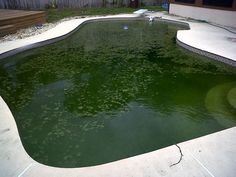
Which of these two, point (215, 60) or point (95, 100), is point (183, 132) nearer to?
point (95, 100)

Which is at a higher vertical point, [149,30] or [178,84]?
[149,30]

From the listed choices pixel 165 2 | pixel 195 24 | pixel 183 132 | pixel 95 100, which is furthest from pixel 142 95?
pixel 165 2

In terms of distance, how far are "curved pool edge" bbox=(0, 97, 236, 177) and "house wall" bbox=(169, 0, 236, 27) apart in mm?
7876

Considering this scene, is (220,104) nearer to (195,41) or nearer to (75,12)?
(195,41)

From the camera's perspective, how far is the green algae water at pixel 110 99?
292 centimetres

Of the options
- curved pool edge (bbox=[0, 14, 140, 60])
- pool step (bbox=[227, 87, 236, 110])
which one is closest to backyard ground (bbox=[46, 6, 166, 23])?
curved pool edge (bbox=[0, 14, 140, 60])

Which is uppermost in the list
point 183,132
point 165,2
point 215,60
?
point 165,2

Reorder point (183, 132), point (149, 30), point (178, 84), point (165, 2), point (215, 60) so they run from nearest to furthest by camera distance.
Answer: point (183, 132) < point (178, 84) < point (215, 60) < point (149, 30) < point (165, 2)

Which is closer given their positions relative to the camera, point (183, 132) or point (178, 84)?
point (183, 132)

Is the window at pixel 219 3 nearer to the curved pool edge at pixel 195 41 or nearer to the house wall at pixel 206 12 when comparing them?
the house wall at pixel 206 12

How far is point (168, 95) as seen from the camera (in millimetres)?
4152

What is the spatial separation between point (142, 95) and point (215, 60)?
265 centimetres

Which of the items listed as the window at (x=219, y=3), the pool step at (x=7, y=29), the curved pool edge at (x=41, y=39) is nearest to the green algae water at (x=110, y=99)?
the curved pool edge at (x=41, y=39)

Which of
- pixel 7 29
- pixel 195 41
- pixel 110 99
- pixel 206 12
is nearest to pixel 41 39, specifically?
pixel 7 29
